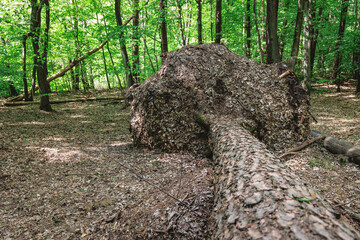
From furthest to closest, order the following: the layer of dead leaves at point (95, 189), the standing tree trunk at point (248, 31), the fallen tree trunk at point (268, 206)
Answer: the standing tree trunk at point (248, 31)
the layer of dead leaves at point (95, 189)
the fallen tree trunk at point (268, 206)

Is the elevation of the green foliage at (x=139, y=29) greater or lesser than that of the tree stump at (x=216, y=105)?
greater

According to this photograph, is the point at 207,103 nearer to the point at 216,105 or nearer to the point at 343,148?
the point at 216,105

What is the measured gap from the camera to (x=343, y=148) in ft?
14.8

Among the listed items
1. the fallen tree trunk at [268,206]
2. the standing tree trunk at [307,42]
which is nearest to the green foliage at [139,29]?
the standing tree trunk at [307,42]

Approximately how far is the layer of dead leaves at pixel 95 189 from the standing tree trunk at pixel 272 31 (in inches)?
271

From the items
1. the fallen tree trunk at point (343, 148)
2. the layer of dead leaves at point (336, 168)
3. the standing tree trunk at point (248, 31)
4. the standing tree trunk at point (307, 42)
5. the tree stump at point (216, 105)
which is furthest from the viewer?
the standing tree trunk at point (248, 31)

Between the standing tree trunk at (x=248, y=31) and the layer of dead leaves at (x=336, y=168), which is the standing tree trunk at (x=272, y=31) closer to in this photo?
the layer of dead leaves at (x=336, y=168)

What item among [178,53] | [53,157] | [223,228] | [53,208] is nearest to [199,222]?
[223,228]

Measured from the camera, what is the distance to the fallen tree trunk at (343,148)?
4.20 metres

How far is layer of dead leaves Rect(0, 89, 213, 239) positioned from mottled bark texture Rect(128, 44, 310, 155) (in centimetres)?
69

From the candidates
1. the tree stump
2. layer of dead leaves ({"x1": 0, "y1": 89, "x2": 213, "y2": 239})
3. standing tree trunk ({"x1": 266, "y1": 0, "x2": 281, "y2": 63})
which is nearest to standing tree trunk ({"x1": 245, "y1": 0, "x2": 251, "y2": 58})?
standing tree trunk ({"x1": 266, "y1": 0, "x2": 281, "y2": 63})

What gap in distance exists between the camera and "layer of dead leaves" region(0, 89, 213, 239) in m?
2.52

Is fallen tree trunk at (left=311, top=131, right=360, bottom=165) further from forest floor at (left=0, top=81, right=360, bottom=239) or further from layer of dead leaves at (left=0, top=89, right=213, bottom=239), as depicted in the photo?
layer of dead leaves at (left=0, top=89, right=213, bottom=239)

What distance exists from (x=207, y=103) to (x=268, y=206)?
4046 mm
